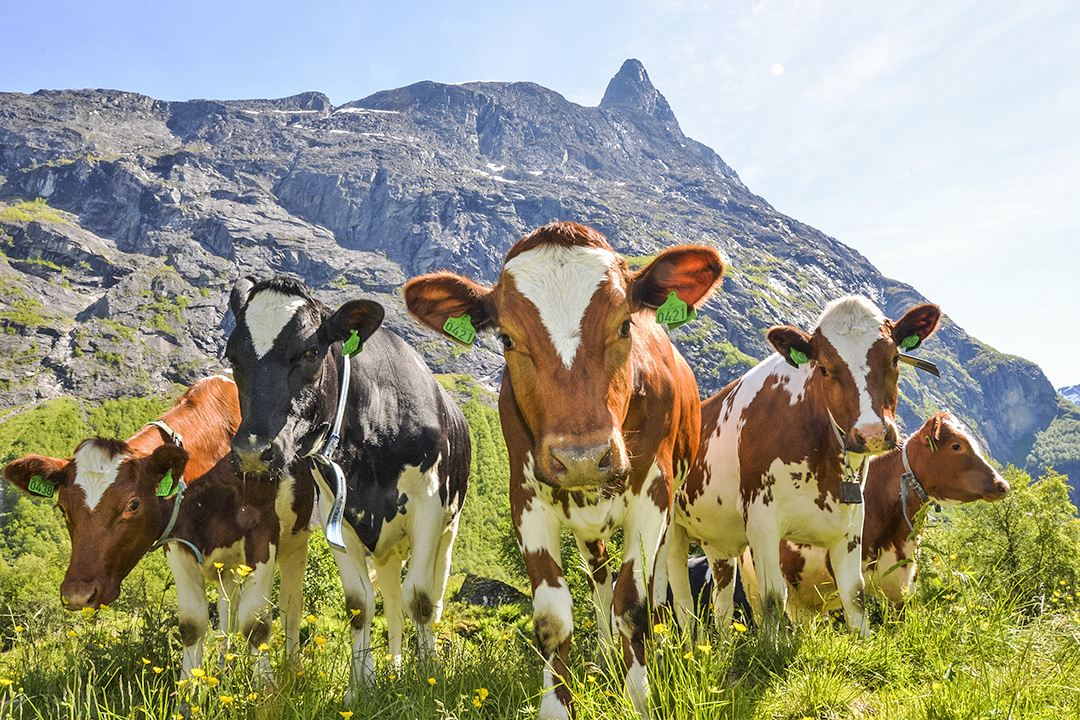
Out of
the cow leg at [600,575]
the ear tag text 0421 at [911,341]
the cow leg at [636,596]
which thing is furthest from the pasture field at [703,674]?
the ear tag text 0421 at [911,341]

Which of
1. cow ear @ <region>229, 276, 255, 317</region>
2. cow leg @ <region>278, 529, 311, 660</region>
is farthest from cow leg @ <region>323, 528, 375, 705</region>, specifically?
cow ear @ <region>229, 276, 255, 317</region>

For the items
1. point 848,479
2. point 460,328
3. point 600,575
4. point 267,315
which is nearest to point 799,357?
point 848,479

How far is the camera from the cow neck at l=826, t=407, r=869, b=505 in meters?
5.40

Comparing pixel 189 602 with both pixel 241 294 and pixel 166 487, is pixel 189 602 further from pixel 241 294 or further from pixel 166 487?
pixel 241 294

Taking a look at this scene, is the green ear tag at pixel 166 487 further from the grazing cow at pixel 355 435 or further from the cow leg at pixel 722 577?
the cow leg at pixel 722 577

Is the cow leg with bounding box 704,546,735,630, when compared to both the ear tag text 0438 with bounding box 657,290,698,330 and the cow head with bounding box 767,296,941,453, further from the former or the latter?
the ear tag text 0438 with bounding box 657,290,698,330

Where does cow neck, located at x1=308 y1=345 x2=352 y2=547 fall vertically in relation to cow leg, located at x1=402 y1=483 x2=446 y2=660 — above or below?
above

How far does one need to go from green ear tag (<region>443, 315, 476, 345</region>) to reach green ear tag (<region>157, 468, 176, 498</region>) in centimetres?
329

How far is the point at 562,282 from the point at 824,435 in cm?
340

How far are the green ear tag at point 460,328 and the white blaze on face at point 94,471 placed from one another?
3671 mm

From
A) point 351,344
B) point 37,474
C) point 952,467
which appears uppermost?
point 351,344

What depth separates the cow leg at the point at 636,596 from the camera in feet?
11.9

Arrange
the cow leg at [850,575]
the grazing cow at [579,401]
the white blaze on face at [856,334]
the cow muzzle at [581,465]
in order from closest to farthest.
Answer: the cow muzzle at [581,465] → the grazing cow at [579,401] → the white blaze on face at [856,334] → the cow leg at [850,575]

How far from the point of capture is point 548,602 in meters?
3.76
